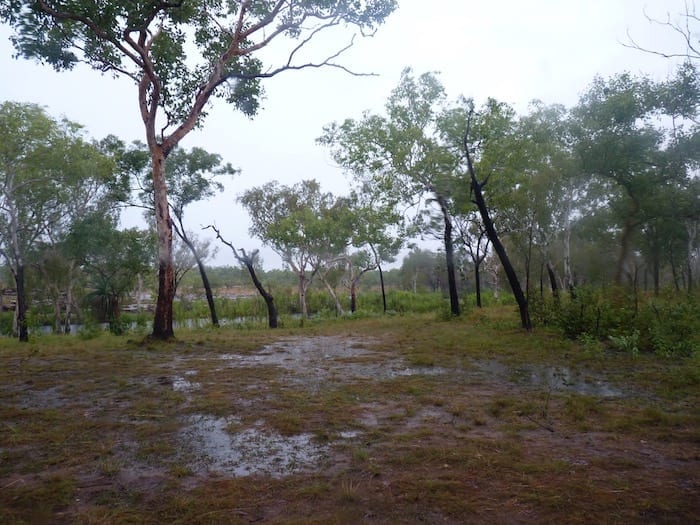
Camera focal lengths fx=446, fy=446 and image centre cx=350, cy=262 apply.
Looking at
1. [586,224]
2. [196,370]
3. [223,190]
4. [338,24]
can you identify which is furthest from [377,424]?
[586,224]

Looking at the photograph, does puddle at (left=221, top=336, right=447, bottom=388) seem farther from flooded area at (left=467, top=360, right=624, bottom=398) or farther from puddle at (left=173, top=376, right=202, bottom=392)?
puddle at (left=173, top=376, right=202, bottom=392)

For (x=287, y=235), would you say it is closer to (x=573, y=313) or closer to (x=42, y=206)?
(x=42, y=206)

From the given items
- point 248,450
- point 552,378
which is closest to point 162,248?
point 248,450

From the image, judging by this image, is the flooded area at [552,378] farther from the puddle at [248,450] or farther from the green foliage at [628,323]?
the puddle at [248,450]

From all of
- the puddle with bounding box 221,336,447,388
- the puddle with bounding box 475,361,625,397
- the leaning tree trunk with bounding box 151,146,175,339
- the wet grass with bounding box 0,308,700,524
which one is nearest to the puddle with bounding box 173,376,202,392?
the wet grass with bounding box 0,308,700,524

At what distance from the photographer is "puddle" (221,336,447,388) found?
7.14 m

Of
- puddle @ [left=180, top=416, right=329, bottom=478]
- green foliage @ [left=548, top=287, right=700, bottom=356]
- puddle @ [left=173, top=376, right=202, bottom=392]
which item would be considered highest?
green foliage @ [left=548, top=287, right=700, bottom=356]

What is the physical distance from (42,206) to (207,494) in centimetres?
2448

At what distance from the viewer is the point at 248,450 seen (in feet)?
12.4

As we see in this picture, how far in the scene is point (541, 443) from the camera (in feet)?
12.5

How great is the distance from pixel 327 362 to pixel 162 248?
572cm

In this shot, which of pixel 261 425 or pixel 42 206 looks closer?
pixel 261 425

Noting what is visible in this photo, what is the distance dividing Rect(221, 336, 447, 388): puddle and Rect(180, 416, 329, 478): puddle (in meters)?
2.17

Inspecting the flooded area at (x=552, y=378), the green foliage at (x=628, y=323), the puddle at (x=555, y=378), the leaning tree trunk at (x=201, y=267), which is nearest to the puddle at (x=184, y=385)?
the flooded area at (x=552, y=378)
